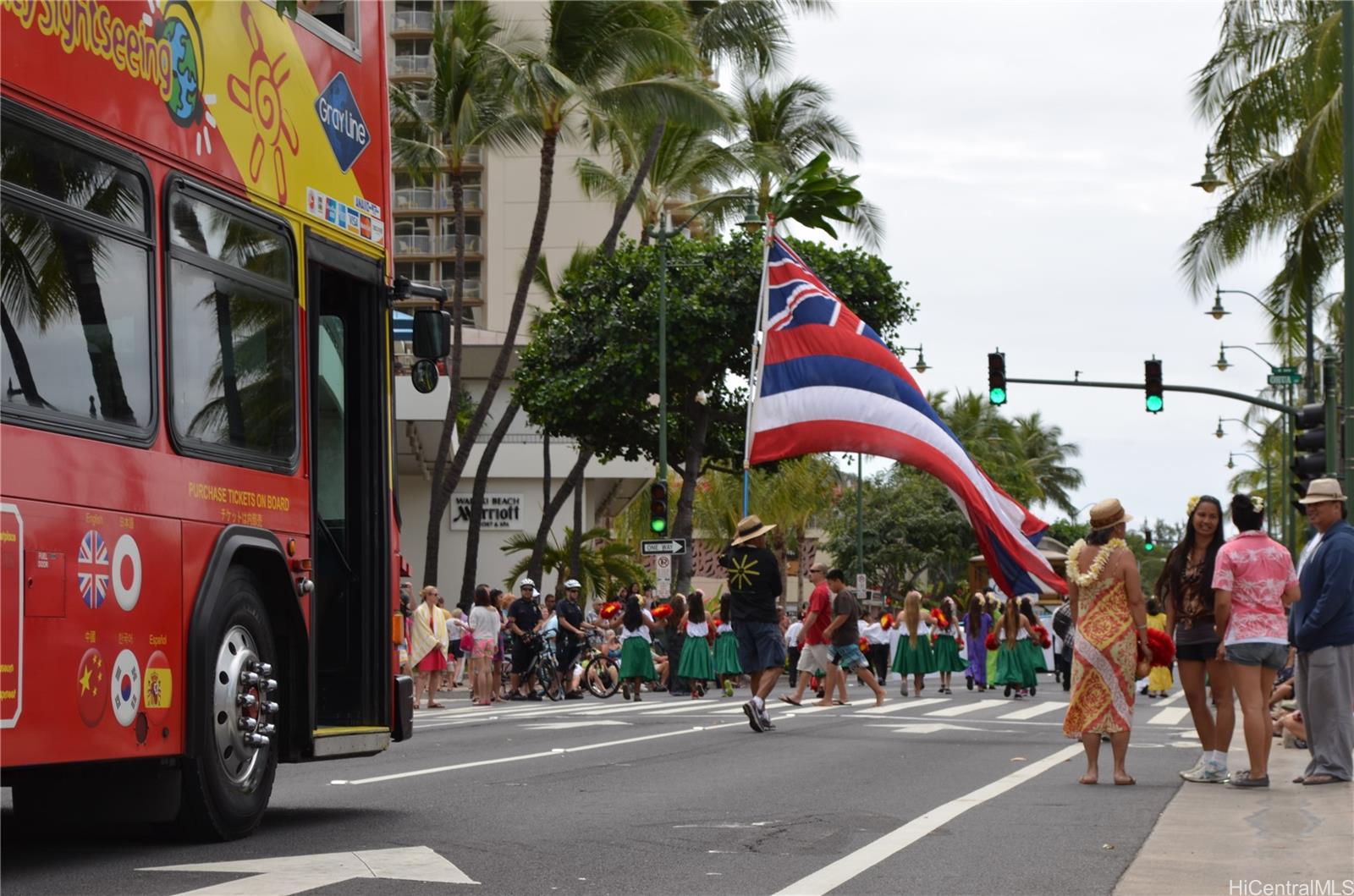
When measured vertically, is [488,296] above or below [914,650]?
above

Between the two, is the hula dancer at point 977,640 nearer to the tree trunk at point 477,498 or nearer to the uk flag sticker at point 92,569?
the tree trunk at point 477,498

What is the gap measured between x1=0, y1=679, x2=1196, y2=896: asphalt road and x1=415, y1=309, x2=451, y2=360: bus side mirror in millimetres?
2554

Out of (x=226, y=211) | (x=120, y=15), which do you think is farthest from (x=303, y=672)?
(x=120, y=15)

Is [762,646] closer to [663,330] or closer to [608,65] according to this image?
[608,65]

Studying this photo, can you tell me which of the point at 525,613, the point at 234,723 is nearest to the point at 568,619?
the point at 525,613

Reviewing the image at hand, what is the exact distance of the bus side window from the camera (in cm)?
848

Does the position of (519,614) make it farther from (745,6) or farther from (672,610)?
(745,6)

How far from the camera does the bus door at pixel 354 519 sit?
1059 cm

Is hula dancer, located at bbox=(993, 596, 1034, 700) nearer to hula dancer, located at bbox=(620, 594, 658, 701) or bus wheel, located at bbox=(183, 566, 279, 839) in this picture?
hula dancer, located at bbox=(620, 594, 658, 701)

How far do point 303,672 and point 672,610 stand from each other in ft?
83.5

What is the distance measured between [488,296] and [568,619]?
5464cm

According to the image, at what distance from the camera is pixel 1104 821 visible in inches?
412

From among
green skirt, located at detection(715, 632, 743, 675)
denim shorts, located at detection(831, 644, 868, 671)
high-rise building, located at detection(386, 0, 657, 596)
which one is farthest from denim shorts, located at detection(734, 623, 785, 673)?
high-rise building, located at detection(386, 0, 657, 596)

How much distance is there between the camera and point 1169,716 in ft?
80.1
